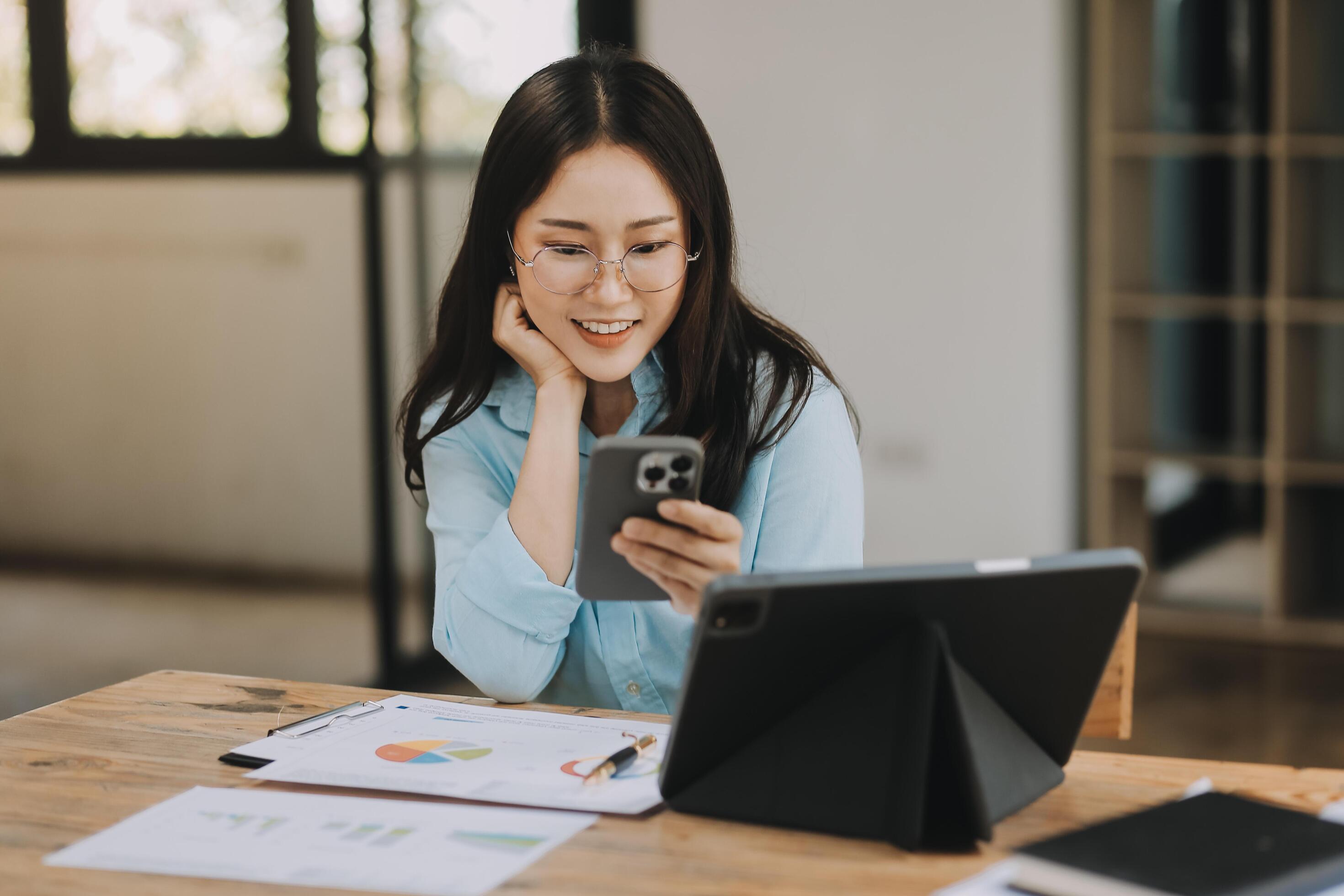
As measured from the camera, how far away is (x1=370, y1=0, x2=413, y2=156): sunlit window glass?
296 cm

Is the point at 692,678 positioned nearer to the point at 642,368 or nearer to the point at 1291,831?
the point at 1291,831

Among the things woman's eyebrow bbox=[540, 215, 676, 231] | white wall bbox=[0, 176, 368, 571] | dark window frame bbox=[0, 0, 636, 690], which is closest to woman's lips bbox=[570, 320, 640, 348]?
woman's eyebrow bbox=[540, 215, 676, 231]

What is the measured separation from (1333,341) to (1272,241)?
13.8 inches

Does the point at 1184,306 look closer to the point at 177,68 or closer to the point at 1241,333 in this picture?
the point at 1241,333

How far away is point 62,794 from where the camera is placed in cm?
102

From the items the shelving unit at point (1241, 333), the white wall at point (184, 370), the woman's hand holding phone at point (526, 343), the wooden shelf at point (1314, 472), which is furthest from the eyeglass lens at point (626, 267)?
the wooden shelf at point (1314, 472)

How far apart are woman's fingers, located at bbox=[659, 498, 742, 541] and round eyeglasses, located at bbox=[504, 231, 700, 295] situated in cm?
41

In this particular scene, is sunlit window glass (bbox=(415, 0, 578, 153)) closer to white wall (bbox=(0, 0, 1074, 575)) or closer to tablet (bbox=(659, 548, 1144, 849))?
white wall (bbox=(0, 0, 1074, 575))

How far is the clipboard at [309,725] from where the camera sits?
1.07 m

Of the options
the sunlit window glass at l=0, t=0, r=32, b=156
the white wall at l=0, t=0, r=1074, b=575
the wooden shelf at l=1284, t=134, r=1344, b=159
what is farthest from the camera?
the wooden shelf at l=1284, t=134, r=1344, b=159

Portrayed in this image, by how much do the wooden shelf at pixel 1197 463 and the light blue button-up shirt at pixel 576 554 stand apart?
7.83 feet

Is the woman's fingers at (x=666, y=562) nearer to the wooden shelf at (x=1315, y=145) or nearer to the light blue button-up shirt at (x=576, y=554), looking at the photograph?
the light blue button-up shirt at (x=576, y=554)

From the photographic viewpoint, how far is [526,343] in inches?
59.6

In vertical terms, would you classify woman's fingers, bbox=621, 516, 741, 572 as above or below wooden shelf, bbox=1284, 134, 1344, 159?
below
